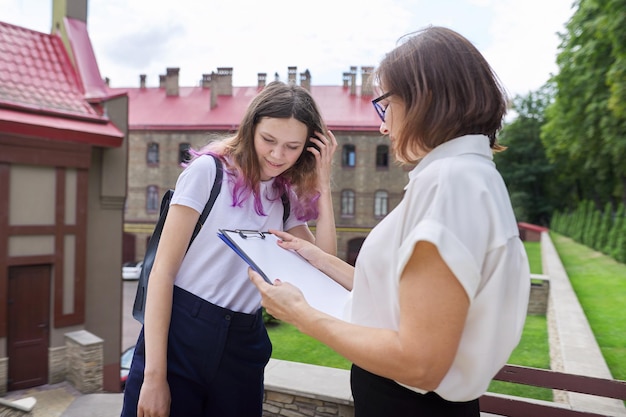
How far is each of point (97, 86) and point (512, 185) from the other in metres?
40.1

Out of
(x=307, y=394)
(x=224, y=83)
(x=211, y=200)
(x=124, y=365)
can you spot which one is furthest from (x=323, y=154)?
(x=224, y=83)

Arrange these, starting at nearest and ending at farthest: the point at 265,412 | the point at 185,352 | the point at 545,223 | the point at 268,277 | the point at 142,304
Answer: the point at 268,277 → the point at 185,352 → the point at 142,304 → the point at 265,412 → the point at 545,223

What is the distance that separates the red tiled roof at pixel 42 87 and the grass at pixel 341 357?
5.80 metres

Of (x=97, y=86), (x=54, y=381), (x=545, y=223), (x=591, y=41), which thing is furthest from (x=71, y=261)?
(x=545, y=223)

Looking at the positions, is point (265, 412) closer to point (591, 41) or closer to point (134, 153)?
point (591, 41)

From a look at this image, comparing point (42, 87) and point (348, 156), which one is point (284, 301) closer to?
point (42, 87)

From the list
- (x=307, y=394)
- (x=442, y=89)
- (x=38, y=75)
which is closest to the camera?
(x=442, y=89)

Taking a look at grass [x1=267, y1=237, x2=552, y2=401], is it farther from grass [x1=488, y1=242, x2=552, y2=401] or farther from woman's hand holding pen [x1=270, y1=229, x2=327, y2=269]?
woman's hand holding pen [x1=270, y1=229, x2=327, y2=269]

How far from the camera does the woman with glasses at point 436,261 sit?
1.05 meters

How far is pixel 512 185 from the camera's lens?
44.4 meters

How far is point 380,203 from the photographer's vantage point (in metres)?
24.5

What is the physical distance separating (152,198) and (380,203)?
12427 mm

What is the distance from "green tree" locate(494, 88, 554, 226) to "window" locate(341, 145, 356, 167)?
22.6 meters

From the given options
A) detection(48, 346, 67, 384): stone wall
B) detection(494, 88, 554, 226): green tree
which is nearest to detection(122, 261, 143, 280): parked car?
detection(48, 346, 67, 384): stone wall
